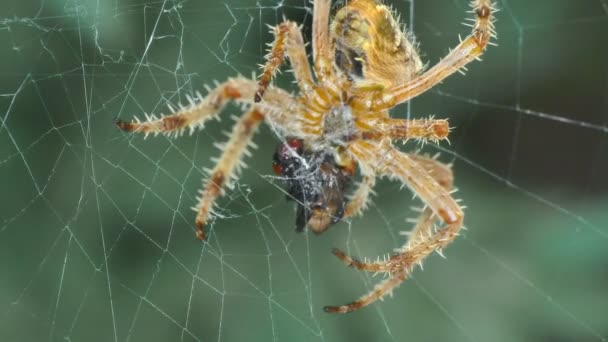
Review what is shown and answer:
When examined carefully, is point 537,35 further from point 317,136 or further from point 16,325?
point 16,325

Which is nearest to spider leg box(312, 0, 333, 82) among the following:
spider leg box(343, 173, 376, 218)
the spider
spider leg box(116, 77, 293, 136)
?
the spider

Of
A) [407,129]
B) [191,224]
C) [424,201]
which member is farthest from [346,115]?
[191,224]

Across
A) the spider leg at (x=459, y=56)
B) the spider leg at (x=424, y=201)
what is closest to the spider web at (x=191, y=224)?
the spider leg at (x=424, y=201)

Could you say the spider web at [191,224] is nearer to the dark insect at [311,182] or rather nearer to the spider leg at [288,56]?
the dark insect at [311,182]

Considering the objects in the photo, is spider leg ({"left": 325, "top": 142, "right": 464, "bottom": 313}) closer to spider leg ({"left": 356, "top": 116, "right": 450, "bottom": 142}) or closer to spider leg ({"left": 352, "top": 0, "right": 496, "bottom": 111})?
spider leg ({"left": 356, "top": 116, "right": 450, "bottom": 142})

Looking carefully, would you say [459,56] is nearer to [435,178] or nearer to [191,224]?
[435,178]

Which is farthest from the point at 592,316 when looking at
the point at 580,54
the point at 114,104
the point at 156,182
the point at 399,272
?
the point at 114,104
